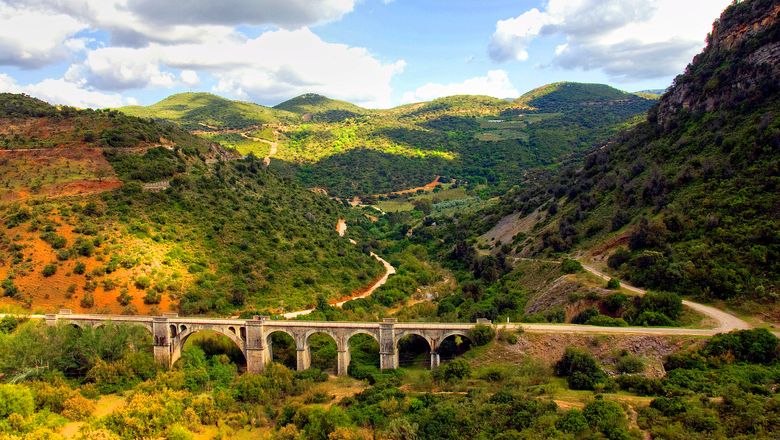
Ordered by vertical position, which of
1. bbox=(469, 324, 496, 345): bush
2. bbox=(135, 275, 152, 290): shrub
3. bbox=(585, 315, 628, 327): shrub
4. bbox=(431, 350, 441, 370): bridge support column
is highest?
bbox=(135, 275, 152, 290): shrub

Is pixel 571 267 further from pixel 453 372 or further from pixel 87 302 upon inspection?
pixel 87 302

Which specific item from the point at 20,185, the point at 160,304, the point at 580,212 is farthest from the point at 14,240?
the point at 580,212

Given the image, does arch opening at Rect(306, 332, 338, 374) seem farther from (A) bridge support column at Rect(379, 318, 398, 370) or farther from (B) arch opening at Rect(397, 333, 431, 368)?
(B) arch opening at Rect(397, 333, 431, 368)

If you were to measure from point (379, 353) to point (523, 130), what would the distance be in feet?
474

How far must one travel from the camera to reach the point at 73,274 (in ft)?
158

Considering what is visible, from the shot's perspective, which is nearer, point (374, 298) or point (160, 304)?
point (160, 304)

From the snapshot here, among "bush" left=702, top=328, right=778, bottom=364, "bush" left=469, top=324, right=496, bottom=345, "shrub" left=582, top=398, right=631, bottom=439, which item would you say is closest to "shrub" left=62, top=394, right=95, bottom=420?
"bush" left=469, top=324, right=496, bottom=345

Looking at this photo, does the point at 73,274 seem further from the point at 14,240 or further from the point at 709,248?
the point at 709,248

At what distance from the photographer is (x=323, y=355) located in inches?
1654

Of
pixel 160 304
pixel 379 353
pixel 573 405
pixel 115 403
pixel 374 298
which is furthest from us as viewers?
pixel 374 298

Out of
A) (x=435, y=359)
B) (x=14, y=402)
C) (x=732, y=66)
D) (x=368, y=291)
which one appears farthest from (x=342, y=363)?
(x=732, y=66)

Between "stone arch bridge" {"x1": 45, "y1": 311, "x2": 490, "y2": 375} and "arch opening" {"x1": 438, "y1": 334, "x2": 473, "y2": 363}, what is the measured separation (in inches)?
45.8

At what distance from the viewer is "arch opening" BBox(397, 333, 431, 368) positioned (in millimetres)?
39562

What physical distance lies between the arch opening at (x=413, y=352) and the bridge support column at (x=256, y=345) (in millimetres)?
11367
